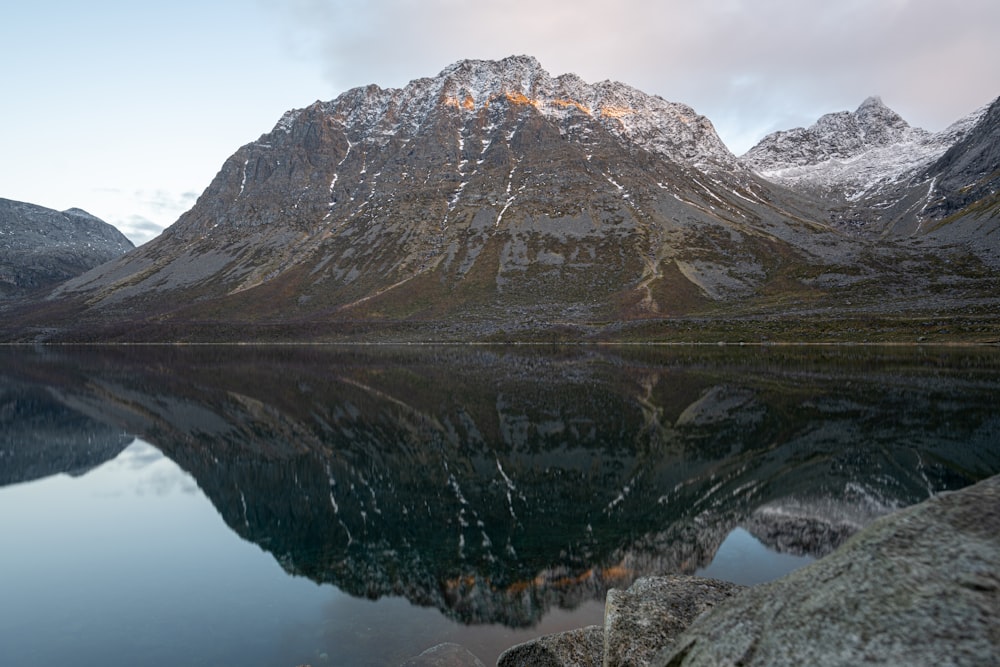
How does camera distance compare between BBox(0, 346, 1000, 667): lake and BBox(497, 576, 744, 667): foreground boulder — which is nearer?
BBox(497, 576, 744, 667): foreground boulder

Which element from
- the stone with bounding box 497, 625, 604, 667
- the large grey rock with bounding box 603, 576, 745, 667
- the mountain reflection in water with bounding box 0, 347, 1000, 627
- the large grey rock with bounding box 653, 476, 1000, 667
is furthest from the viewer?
the mountain reflection in water with bounding box 0, 347, 1000, 627

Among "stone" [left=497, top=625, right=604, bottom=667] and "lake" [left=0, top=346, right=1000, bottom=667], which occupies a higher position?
"stone" [left=497, top=625, right=604, bottom=667]

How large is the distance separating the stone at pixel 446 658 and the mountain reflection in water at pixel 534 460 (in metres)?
3.07

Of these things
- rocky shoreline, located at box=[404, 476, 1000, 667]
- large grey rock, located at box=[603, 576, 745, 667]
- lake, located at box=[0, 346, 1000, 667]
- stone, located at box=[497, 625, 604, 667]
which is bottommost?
lake, located at box=[0, 346, 1000, 667]

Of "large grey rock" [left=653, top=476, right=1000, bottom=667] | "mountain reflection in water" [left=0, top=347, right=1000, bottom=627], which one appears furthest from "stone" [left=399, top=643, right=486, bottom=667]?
"large grey rock" [left=653, top=476, right=1000, bottom=667]

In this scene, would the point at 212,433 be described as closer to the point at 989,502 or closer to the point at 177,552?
the point at 177,552

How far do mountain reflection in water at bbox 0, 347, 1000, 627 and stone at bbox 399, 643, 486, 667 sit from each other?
3.07 m

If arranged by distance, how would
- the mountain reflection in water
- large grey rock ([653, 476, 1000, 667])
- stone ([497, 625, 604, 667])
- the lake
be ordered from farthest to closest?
the mountain reflection in water
the lake
stone ([497, 625, 604, 667])
large grey rock ([653, 476, 1000, 667])

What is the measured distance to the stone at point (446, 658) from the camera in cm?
1627

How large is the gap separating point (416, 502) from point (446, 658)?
1695 centimetres

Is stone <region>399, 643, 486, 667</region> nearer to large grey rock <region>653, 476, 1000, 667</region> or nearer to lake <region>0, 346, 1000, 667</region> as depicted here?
lake <region>0, 346, 1000, 667</region>

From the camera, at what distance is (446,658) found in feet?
54.1

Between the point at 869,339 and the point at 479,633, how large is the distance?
147 metres

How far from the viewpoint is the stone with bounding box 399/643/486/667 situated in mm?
16266
